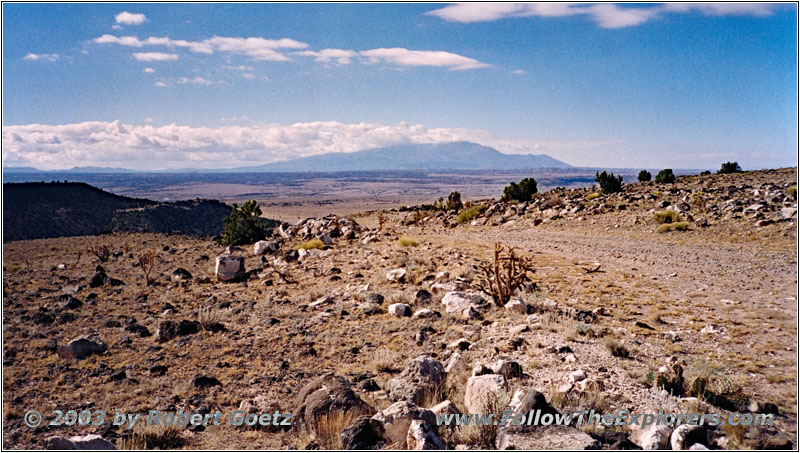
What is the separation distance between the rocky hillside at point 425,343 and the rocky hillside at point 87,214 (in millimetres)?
43599

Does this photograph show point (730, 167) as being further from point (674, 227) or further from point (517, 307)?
point (517, 307)

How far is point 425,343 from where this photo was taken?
8125 millimetres

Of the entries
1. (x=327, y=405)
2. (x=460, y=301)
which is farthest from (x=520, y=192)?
(x=327, y=405)

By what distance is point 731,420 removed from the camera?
4.84 metres

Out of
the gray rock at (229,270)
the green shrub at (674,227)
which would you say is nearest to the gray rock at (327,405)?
the gray rock at (229,270)

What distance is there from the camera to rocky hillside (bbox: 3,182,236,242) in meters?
55.6

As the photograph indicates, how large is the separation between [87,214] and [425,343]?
64.7 m

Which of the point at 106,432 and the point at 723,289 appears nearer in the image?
the point at 106,432

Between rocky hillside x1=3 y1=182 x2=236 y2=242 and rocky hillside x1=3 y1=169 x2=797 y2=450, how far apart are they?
143ft

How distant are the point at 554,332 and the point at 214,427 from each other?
5.12 metres

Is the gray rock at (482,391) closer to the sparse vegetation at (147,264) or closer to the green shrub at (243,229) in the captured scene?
the sparse vegetation at (147,264)

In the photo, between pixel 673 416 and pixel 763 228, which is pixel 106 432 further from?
pixel 763 228

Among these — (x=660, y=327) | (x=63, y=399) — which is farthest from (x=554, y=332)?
(x=63, y=399)

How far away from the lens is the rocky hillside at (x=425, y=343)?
17.4 ft
